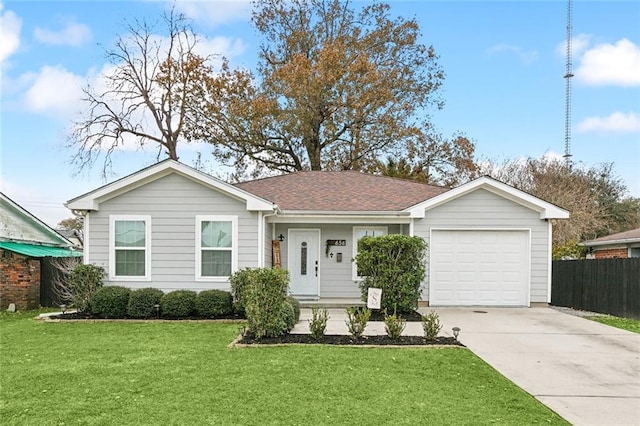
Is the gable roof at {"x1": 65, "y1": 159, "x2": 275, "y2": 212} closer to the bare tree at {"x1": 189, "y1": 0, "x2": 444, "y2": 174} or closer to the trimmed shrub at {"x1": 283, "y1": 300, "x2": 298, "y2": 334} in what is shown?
the trimmed shrub at {"x1": 283, "y1": 300, "x2": 298, "y2": 334}

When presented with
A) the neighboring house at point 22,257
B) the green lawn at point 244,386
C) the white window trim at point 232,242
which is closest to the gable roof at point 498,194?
the white window trim at point 232,242

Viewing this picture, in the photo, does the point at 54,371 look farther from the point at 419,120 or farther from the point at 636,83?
the point at 419,120

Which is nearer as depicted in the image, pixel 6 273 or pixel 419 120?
pixel 6 273

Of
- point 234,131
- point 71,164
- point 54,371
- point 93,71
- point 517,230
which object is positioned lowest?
point 54,371

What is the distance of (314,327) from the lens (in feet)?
27.1

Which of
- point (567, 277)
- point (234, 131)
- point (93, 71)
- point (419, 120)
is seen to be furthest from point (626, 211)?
point (93, 71)

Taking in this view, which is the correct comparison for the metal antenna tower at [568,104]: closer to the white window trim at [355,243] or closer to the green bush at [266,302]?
the white window trim at [355,243]

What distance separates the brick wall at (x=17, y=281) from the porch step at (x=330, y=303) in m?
8.08

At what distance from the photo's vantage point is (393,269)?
11.1 metres

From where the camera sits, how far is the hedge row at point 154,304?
10.8 meters

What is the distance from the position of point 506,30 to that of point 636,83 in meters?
5.60

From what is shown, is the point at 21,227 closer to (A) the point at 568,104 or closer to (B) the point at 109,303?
(B) the point at 109,303

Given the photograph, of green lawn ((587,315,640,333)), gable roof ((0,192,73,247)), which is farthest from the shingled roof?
gable roof ((0,192,73,247))

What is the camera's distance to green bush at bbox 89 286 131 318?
10.7 meters
